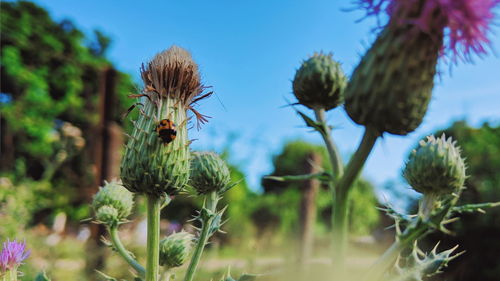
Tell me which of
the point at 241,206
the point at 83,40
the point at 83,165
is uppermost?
the point at 83,40

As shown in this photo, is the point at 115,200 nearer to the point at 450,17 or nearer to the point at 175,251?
the point at 175,251

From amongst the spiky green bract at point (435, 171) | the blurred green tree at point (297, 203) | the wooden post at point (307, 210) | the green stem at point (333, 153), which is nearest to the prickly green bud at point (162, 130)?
the green stem at point (333, 153)

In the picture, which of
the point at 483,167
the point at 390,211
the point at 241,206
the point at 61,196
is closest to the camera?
the point at 390,211

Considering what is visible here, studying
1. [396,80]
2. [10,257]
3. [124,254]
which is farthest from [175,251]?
[396,80]

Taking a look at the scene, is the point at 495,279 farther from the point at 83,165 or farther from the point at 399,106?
the point at 83,165

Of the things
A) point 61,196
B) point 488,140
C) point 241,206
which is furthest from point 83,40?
point 488,140

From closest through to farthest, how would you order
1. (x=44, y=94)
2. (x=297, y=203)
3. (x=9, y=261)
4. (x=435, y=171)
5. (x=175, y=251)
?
(x=9, y=261) < (x=435, y=171) < (x=175, y=251) < (x=44, y=94) < (x=297, y=203)
